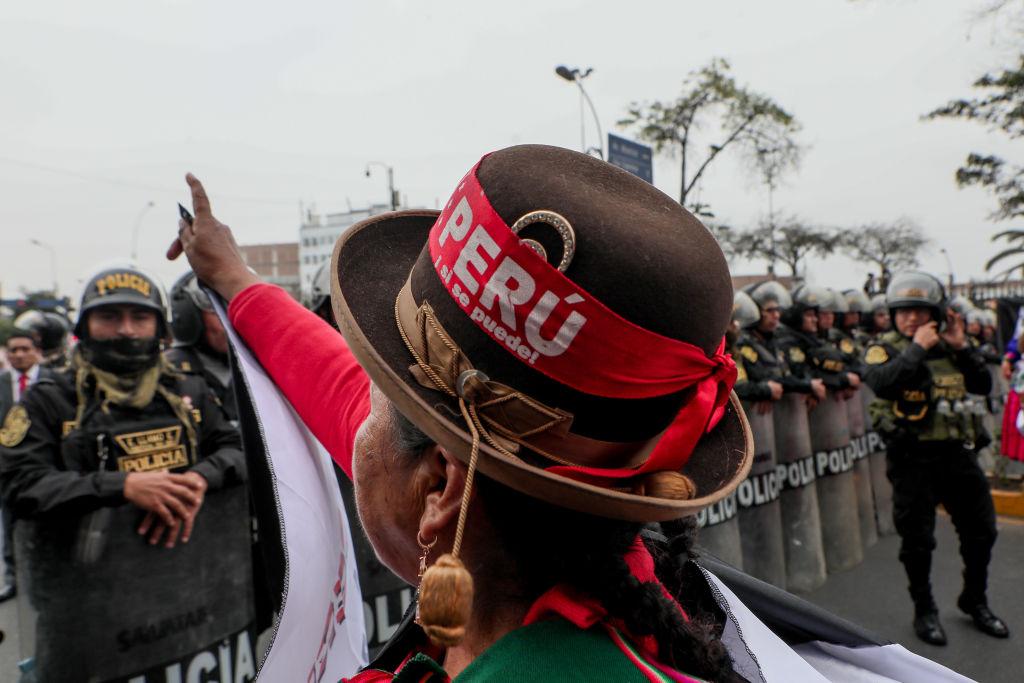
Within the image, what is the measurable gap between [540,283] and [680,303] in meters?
0.20

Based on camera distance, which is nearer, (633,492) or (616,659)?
(616,659)

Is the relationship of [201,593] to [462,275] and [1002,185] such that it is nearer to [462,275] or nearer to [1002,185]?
[462,275]

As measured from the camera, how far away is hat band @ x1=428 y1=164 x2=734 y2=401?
0.93 meters

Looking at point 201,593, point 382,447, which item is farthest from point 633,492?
point 201,593

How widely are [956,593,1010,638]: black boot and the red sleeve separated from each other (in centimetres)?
526

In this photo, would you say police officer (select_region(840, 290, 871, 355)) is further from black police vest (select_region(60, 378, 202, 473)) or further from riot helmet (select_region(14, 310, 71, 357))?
riot helmet (select_region(14, 310, 71, 357))

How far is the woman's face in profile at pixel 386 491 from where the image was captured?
3.73ft

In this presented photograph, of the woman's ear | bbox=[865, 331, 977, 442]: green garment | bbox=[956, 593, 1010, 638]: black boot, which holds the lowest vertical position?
bbox=[956, 593, 1010, 638]: black boot

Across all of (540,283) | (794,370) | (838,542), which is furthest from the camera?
(794,370)

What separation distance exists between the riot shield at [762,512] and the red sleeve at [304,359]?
448 centimetres

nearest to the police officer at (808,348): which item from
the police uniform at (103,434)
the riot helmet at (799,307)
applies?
the riot helmet at (799,307)

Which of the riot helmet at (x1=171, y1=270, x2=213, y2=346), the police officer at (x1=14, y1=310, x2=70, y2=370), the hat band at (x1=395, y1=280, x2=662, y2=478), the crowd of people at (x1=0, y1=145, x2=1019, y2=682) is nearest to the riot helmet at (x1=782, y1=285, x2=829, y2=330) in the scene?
the riot helmet at (x1=171, y1=270, x2=213, y2=346)

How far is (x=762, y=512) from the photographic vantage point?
5566mm

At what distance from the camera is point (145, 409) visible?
10.7 feet
